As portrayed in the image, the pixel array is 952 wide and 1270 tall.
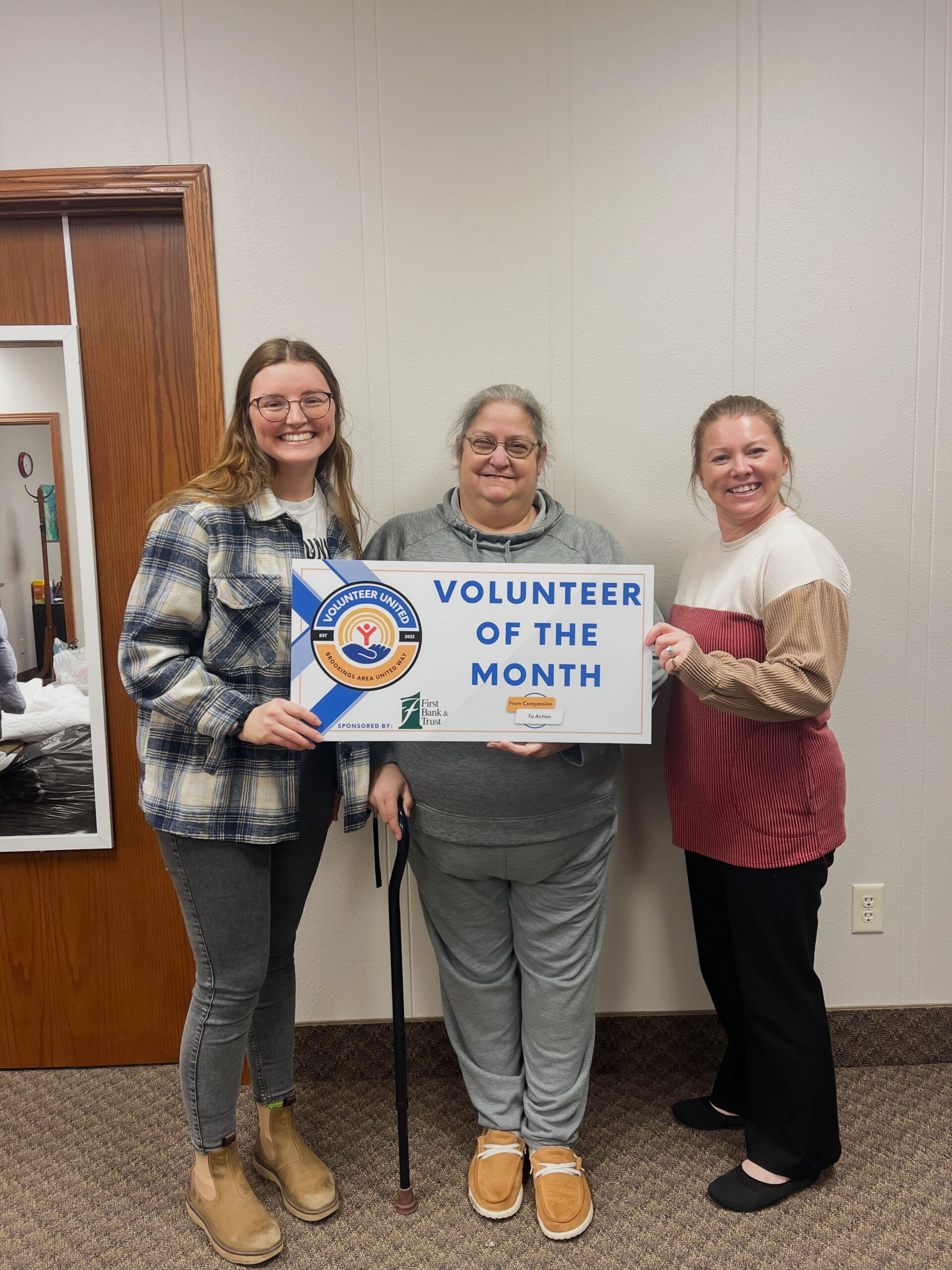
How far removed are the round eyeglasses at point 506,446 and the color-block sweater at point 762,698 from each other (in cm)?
43

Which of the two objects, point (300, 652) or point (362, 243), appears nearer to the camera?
point (300, 652)

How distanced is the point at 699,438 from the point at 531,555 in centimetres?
39

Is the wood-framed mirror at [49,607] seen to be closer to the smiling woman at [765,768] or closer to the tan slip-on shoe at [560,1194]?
the tan slip-on shoe at [560,1194]

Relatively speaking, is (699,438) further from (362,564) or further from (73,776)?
(73,776)

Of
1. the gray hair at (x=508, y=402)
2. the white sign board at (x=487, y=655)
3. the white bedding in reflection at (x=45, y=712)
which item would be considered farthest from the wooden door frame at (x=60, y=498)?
the gray hair at (x=508, y=402)

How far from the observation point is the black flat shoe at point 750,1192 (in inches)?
59.6

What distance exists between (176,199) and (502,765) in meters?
1.43

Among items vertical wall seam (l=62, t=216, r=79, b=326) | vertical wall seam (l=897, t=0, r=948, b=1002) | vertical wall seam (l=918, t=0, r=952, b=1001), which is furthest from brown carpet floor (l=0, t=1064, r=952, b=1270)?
vertical wall seam (l=62, t=216, r=79, b=326)

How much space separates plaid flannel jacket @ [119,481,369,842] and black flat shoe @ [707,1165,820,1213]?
1.10 meters

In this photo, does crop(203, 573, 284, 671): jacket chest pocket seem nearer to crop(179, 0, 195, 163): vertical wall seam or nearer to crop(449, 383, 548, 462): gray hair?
crop(449, 383, 548, 462): gray hair

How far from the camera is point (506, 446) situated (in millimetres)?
1454

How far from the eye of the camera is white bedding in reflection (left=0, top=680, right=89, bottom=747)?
193 cm

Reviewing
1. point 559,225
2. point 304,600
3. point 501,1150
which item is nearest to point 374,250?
point 559,225

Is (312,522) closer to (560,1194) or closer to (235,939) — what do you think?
(235,939)
